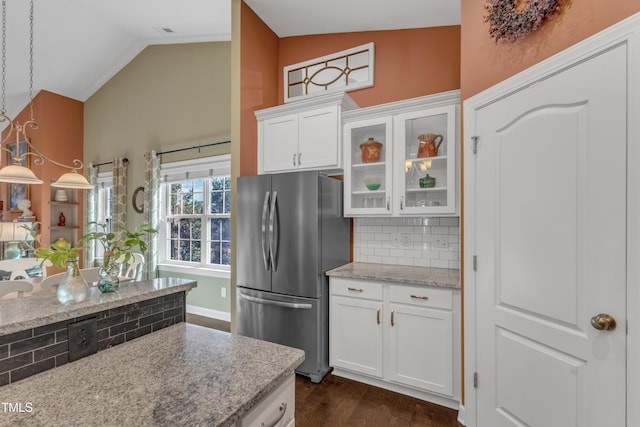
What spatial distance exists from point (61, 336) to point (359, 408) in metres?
1.90

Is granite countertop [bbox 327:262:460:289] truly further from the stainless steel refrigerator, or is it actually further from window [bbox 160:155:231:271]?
window [bbox 160:155:231:271]

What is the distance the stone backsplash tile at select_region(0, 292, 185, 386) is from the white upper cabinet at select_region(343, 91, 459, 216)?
1.86m

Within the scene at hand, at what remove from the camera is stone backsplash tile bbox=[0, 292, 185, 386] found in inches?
34.7

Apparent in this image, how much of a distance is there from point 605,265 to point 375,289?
140 cm

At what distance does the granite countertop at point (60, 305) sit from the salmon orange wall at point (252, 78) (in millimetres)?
1828

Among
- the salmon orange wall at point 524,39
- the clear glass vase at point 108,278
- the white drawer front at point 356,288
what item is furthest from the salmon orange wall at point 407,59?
the clear glass vase at point 108,278

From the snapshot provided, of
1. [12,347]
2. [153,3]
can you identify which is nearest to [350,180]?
[12,347]

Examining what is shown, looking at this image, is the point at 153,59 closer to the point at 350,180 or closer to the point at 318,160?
the point at 318,160

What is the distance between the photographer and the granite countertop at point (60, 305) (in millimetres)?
906

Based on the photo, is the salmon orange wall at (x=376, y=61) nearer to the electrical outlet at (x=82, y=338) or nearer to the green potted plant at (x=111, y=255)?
the green potted plant at (x=111, y=255)

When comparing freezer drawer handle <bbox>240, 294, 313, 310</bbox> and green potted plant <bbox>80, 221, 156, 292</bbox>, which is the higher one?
green potted plant <bbox>80, 221, 156, 292</bbox>

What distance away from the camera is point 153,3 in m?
3.57

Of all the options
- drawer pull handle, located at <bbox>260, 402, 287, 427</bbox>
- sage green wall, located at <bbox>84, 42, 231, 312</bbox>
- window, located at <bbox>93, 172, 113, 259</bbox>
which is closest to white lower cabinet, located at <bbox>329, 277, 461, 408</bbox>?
drawer pull handle, located at <bbox>260, 402, 287, 427</bbox>

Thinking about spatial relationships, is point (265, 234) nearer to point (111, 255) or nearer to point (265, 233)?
point (265, 233)
